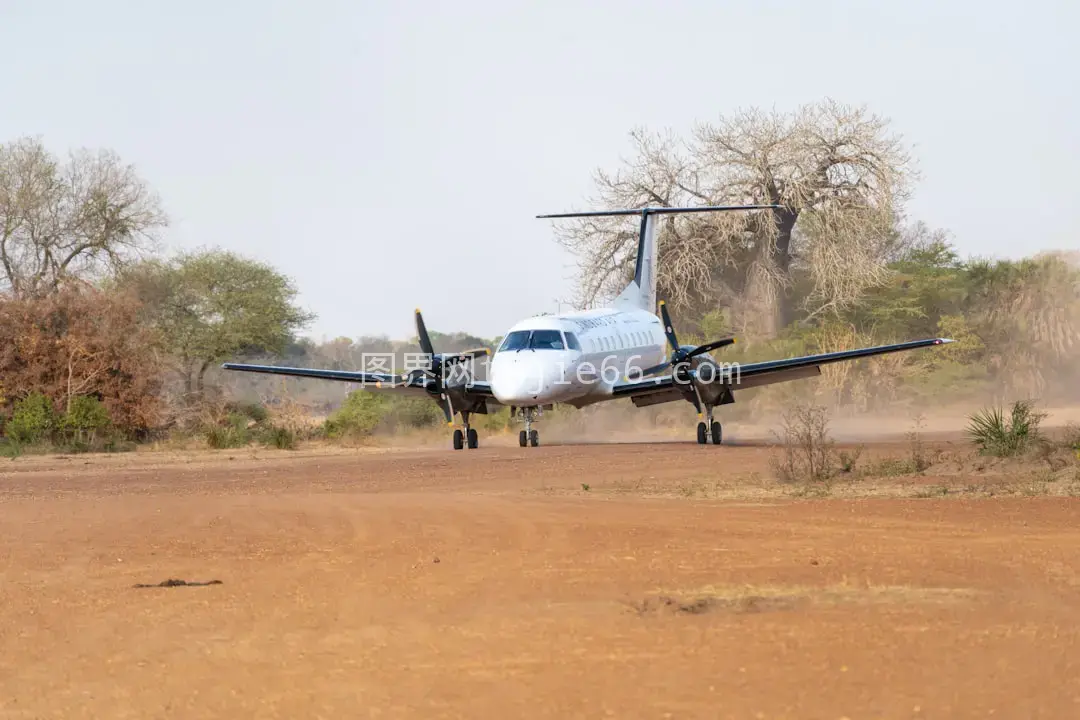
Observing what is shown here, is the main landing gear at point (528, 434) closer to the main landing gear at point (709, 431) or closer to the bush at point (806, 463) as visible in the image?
the main landing gear at point (709, 431)

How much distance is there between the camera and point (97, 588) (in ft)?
30.9

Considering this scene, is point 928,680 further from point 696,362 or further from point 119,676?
point 696,362

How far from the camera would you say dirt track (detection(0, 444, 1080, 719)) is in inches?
220

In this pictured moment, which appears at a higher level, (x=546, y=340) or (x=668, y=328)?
(x=668, y=328)

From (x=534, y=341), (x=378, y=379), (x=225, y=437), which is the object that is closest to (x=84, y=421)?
(x=225, y=437)

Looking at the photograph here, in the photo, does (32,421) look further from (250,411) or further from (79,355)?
(250,411)

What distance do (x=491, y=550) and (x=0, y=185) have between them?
4672 centimetres

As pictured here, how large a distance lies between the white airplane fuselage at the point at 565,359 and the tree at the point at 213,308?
22853mm

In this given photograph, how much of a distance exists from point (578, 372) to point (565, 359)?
64 cm

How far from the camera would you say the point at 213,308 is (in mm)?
52719

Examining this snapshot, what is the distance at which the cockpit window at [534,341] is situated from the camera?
92.6 ft

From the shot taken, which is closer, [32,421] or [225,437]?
[32,421]

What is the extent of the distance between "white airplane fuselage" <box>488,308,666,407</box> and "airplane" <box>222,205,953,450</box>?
20 mm

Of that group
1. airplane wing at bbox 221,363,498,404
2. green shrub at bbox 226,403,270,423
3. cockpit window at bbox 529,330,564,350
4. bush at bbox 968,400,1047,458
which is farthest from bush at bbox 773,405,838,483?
green shrub at bbox 226,403,270,423
